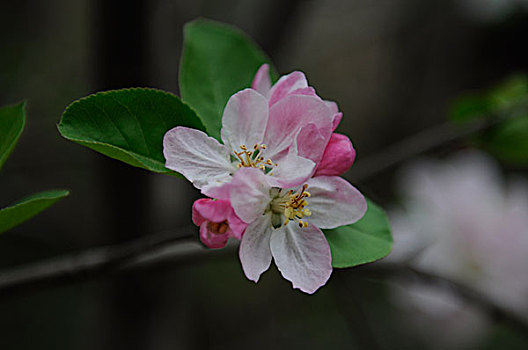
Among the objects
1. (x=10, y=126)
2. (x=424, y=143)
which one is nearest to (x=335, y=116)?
(x=10, y=126)

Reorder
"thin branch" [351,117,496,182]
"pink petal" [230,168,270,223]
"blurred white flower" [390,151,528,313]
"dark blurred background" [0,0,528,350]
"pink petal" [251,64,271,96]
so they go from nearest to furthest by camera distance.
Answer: "pink petal" [230,168,270,223] < "pink petal" [251,64,271,96] < "thin branch" [351,117,496,182] < "dark blurred background" [0,0,528,350] < "blurred white flower" [390,151,528,313]

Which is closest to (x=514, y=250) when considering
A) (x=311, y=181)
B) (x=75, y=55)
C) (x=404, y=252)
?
(x=404, y=252)

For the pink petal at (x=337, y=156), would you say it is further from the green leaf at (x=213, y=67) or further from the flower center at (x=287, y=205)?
the green leaf at (x=213, y=67)

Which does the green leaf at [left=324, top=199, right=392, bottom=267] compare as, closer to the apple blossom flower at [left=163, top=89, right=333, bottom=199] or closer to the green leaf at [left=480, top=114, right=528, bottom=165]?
the apple blossom flower at [left=163, top=89, right=333, bottom=199]

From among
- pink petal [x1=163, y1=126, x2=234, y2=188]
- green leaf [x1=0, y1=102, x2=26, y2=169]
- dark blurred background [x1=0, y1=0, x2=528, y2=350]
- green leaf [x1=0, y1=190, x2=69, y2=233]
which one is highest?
pink petal [x1=163, y1=126, x2=234, y2=188]

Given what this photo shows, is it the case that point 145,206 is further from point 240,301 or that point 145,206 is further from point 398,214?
point 240,301

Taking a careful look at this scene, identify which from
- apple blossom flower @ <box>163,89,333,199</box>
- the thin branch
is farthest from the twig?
the thin branch

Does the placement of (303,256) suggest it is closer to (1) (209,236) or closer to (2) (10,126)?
(1) (209,236)
